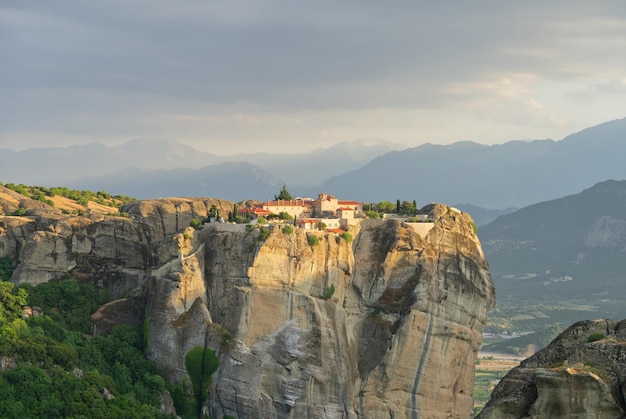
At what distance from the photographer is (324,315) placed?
84438 millimetres

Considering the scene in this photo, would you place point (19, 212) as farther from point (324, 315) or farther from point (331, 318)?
point (331, 318)

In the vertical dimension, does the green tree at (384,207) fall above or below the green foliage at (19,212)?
above

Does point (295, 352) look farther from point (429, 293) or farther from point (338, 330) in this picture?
point (429, 293)

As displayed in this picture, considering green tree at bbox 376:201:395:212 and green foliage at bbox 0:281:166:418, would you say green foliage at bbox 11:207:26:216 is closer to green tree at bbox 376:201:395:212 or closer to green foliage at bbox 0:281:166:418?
green foliage at bbox 0:281:166:418

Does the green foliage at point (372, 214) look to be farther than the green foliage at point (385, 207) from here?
No

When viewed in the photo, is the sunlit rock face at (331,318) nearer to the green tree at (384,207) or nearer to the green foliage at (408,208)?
the green foliage at (408,208)

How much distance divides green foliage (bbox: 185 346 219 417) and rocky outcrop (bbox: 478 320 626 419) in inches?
2222

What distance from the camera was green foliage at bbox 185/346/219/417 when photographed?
8250 centimetres

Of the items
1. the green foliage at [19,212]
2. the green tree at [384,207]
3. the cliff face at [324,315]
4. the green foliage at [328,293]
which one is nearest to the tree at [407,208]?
the green tree at [384,207]

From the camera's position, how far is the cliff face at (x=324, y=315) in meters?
82.8

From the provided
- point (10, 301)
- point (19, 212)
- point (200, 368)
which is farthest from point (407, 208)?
point (19, 212)

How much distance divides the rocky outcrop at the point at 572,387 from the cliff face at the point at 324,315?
183 ft

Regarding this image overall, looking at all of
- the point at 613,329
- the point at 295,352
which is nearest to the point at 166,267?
the point at 295,352

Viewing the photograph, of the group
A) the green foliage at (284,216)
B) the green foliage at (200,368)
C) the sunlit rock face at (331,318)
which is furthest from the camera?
the green foliage at (284,216)
